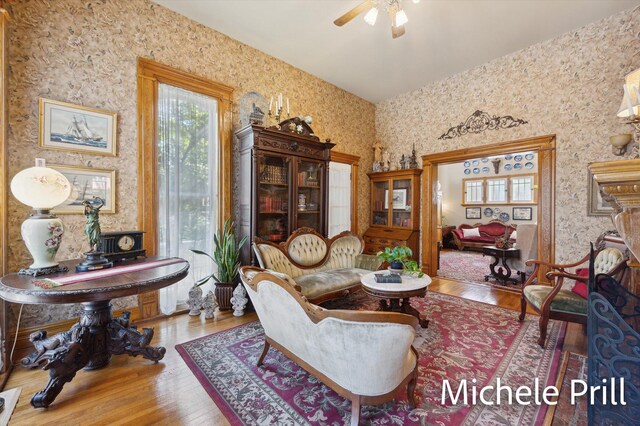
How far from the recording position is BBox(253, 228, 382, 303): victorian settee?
9.98ft

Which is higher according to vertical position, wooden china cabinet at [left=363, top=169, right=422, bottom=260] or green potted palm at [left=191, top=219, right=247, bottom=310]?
wooden china cabinet at [left=363, top=169, right=422, bottom=260]

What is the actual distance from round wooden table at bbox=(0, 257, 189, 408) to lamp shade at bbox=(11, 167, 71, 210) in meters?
0.52

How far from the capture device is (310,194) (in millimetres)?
4109

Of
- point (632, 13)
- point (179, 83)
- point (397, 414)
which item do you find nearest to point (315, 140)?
point (179, 83)

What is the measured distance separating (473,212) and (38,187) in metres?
10.1

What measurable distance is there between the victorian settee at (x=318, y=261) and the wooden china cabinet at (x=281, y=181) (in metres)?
0.30

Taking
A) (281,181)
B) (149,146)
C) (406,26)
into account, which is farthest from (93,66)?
(406,26)

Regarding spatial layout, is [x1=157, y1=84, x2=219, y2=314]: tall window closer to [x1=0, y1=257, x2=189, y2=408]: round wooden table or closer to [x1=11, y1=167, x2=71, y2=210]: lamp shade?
[x1=0, y1=257, x2=189, y2=408]: round wooden table

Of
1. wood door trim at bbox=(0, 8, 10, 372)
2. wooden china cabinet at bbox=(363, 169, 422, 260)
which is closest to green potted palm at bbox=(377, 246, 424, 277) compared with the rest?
wooden china cabinet at bbox=(363, 169, 422, 260)

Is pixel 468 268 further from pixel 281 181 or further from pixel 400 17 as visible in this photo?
pixel 400 17

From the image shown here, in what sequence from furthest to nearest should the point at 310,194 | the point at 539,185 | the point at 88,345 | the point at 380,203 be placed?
the point at 380,203 < the point at 310,194 < the point at 539,185 < the point at 88,345

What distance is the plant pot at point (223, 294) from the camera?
3199mm

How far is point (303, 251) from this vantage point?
353 cm

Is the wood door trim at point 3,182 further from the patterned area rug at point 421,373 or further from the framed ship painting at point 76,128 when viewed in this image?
the patterned area rug at point 421,373
